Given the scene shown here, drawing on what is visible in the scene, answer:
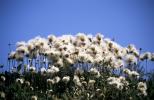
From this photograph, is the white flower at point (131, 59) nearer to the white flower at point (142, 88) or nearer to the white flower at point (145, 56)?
the white flower at point (145, 56)

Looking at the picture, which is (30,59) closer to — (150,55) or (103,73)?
(103,73)

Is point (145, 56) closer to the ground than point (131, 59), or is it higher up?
higher up

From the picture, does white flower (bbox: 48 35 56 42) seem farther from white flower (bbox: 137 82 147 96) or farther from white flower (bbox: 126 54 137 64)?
white flower (bbox: 137 82 147 96)

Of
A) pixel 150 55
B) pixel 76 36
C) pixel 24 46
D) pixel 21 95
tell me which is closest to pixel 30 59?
pixel 24 46

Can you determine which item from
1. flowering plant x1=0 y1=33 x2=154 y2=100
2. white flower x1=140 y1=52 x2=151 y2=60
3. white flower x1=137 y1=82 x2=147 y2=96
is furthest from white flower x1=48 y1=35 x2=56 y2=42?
white flower x1=137 y1=82 x2=147 y2=96

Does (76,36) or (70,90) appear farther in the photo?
(76,36)

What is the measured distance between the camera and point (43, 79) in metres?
9.91

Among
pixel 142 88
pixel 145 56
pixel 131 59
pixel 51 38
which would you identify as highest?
pixel 51 38

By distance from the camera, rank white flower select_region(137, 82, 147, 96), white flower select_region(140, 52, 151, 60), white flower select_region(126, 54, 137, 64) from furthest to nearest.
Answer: white flower select_region(140, 52, 151, 60) → white flower select_region(126, 54, 137, 64) → white flower select_region(137, 82, 147, 96)

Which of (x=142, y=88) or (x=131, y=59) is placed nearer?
(x=142, y=88)

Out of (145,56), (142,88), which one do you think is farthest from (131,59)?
(142,88)

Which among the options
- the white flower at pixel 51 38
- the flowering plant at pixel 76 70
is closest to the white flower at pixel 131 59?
the flowering plant at pixel 76 70

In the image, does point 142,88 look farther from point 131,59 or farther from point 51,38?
point 51,38

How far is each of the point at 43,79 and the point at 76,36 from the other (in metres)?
1.40
